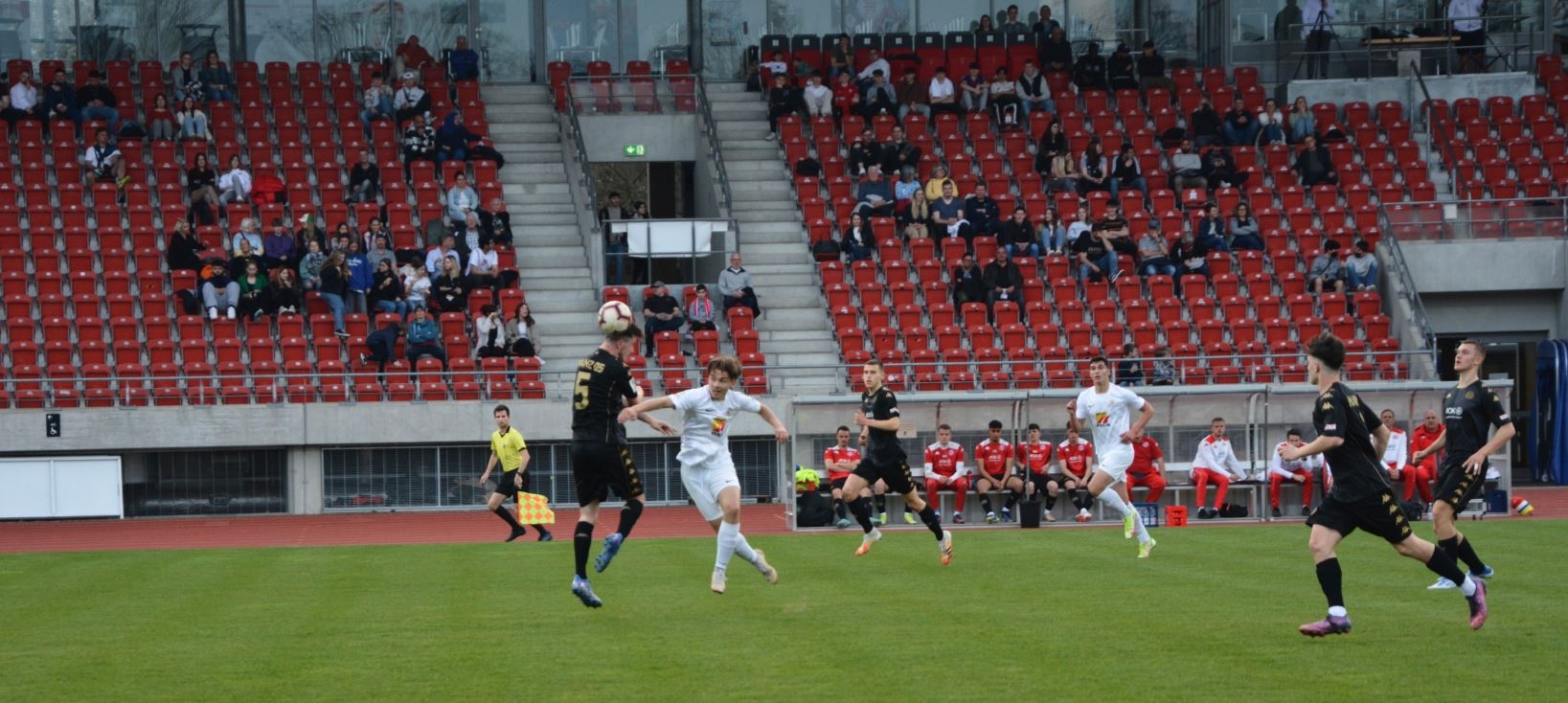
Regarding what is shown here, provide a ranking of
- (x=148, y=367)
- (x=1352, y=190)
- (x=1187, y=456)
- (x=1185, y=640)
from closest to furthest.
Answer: (x=1185, y=640), (x=1187, y=456), (x=148, y=367), (x=1352, y=190)

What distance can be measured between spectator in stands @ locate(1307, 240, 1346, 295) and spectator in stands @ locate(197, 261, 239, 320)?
18899mm

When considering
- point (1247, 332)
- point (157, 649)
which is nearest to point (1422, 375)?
point (1247, 332)

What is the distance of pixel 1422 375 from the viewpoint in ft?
97.8

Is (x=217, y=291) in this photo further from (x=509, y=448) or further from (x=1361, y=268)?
(x=1361, y=268)

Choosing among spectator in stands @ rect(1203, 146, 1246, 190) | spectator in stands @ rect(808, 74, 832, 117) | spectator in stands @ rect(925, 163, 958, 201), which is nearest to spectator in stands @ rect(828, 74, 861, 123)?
spectator in stands @ rect(808, 74, 832, 117)

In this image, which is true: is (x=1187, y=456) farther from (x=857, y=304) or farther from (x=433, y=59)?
(x=433, y=59)

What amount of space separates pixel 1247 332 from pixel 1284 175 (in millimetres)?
5373

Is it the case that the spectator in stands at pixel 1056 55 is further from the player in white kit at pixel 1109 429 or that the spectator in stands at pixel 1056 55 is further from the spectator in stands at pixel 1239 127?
the player in white kit at pixel 1109 429

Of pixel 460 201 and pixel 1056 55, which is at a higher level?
pixel 1056 55

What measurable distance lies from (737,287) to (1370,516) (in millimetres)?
21659

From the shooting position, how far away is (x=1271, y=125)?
36406 millimetres

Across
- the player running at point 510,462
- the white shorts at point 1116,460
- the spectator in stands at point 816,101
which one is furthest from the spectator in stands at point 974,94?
the white shorts at point 1116,460

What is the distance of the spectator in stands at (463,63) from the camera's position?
124ft

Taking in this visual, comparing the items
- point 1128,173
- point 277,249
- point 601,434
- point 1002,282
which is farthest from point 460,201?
point 601,434
